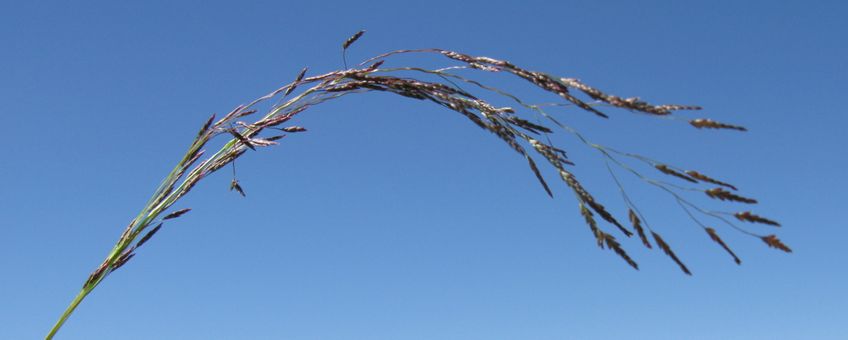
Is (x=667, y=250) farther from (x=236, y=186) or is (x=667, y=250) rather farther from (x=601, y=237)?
(x=236, y=186)

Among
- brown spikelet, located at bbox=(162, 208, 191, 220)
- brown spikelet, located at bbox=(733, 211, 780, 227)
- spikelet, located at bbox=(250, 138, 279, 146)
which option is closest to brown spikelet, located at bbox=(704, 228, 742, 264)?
brown spikelet, located at bbox=(733, 211, 780, 227)

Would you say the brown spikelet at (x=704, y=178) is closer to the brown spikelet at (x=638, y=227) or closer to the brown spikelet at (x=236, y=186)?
the brown spikelet at (x=638, y=227)

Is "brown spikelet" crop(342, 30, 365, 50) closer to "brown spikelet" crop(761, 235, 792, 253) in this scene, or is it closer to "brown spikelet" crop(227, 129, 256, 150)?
"brown spikelet" crop(227, 129, 256, 150)

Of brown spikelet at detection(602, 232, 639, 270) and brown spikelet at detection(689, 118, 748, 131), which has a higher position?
brown spikelet at detection(689, 118, 748, 131)

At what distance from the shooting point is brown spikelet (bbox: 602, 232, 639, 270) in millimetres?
2434

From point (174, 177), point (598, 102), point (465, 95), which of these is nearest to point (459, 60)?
point (465, 95)

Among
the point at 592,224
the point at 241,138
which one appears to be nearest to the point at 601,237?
the point at 592,224

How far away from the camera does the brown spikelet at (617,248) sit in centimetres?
243

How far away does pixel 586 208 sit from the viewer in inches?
104

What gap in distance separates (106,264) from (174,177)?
0.37 m

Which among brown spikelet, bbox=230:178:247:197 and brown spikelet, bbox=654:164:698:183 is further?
brown spikelet, bbox=230:178:247:197

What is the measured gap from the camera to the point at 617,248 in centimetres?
252

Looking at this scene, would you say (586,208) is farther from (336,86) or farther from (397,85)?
(336,86)

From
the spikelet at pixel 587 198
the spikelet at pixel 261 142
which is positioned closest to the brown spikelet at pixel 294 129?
the spikelet at pixel 261 142
